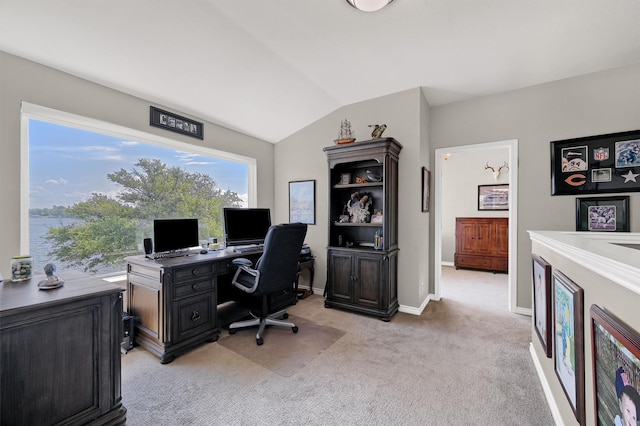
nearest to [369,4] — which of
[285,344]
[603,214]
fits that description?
[285,344]

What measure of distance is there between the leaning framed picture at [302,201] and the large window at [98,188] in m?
1.32

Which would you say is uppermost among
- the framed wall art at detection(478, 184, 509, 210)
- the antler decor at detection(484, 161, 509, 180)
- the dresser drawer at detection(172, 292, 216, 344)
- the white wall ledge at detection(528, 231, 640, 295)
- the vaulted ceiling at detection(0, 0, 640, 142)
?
the vaulted ceiling at detection(0, 0, 640, 142)

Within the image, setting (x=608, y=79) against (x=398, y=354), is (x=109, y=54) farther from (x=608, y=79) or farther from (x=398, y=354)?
(x=608, y=79)

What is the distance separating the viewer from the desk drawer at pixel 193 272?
2.31 meters

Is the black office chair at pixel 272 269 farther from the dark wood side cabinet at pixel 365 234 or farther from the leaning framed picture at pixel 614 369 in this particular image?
the leaning framed picture at pixel 614 369

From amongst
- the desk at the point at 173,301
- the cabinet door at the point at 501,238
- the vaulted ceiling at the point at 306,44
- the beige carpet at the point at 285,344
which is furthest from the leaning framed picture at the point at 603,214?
the desk at the point at 173,301

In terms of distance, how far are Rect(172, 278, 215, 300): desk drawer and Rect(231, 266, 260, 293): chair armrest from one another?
0.24 metres

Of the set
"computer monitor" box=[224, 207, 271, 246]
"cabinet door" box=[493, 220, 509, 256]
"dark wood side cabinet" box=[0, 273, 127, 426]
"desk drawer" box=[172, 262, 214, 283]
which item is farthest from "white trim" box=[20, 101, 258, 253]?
"cabinet door" box=[493, 220, 509, 256]

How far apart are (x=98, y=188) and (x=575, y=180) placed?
5115 millimetres

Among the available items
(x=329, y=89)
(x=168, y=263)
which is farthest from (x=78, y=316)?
(x=329, y=89)

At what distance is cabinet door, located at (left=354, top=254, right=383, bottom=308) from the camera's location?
3141 mm

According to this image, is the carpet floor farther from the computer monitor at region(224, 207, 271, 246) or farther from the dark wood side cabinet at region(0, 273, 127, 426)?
the computer monitor at region(224, 207, 271, 246)

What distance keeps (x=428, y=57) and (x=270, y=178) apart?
2.86 meters

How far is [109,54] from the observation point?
2213 millimetres
